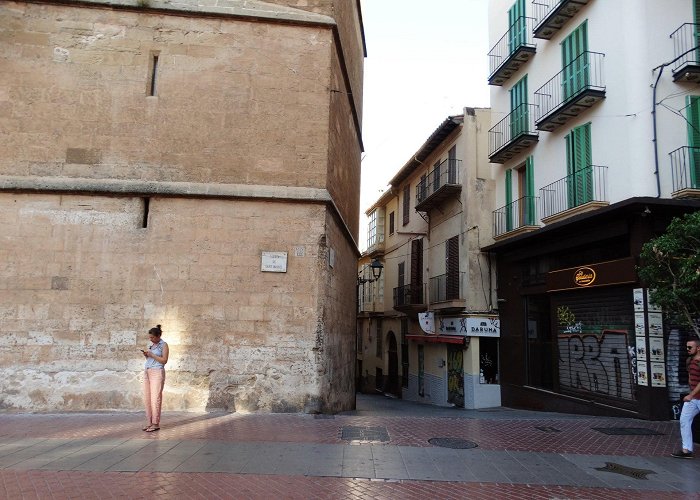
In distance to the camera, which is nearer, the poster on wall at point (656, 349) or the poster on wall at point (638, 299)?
the poster on wall at point (656, 349)

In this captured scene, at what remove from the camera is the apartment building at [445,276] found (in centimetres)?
1775

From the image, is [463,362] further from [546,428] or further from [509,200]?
[546,428]

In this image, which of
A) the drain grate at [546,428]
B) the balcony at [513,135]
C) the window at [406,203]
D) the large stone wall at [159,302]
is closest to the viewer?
the drain grate at [546,428]

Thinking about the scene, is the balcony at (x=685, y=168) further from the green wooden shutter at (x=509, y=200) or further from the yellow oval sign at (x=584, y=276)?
the green wooden shutter at (x=509, y=200)

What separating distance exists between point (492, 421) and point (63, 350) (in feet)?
25.2

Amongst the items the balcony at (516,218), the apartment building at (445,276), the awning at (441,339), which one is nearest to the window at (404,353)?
the apartment building at (445,276)

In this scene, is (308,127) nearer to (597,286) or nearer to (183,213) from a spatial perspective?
(183,213)

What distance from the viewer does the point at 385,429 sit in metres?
8.24

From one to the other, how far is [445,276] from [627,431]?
11.0 metres

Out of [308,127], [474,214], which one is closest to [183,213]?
[308,127]

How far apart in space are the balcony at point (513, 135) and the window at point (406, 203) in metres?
7.97

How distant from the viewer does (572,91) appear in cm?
1370

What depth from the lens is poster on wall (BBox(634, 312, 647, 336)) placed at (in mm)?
10828

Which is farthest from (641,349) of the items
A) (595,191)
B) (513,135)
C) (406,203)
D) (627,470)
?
(406,203)
